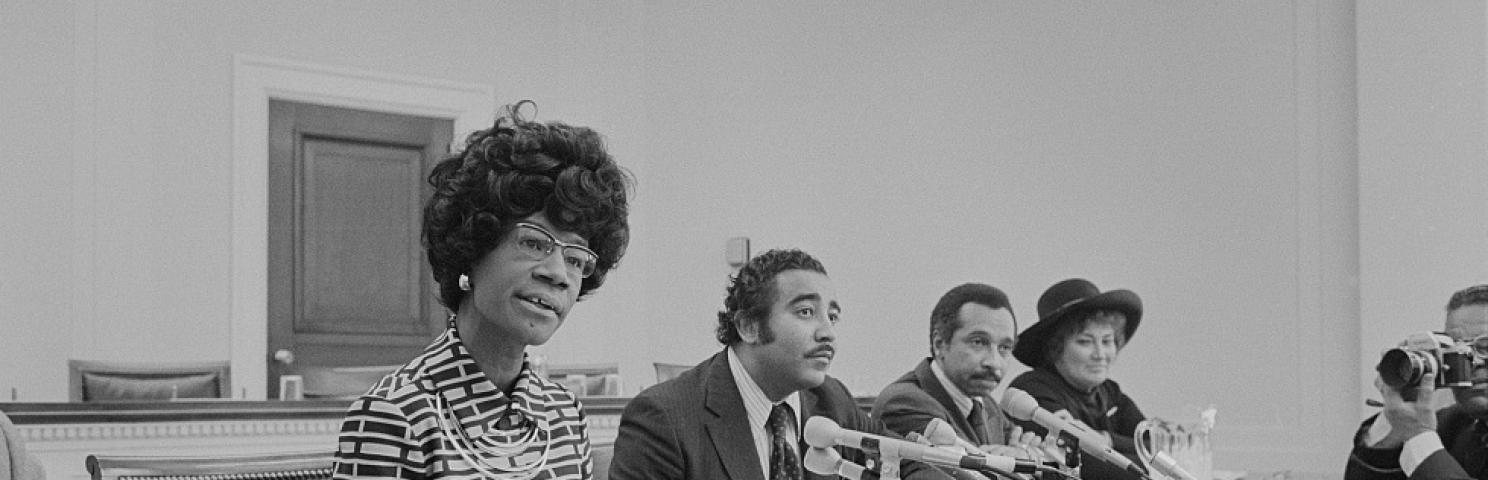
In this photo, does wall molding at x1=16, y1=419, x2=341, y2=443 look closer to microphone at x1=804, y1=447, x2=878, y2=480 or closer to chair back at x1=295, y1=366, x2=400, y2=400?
chair back at x1=295, y1=366, x2=400, y2=400

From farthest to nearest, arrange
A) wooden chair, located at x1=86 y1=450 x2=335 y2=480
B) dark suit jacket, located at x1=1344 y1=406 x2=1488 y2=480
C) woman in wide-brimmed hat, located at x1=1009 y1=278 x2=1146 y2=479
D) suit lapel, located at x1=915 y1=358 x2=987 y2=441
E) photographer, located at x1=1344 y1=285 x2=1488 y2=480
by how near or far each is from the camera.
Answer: woman in wide-brimmed hat, located at x1=1009 y1=278 x2=1146 y2=479
suit lapel, located at x1=915 y1=358 x2=987 y2=441
dark suit jacket, located at x1=1344 y1=406 x2=1488 y2=480
photographer, located at x1=1344 y1=285 x2=1488 y2=480
wooden chair, located at x1=86 y1=450 x2=335 y2=480

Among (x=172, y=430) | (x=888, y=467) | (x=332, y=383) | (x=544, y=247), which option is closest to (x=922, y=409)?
(x=888, y=467)

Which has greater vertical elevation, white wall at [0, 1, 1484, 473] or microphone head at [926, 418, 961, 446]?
white wall at [0, 1, 1484, 473]

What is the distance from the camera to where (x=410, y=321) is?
784 centimetres

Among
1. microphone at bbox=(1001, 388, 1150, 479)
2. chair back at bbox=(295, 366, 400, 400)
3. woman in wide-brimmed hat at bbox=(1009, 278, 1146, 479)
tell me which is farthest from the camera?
chair back at bbox=(295, 366, 400, 400)

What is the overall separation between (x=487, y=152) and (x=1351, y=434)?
5.13 m

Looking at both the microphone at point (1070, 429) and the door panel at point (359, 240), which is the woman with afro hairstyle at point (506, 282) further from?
the door panel at point (359, 240)

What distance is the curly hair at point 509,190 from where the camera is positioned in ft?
5.62

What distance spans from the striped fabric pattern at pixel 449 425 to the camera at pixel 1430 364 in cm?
171

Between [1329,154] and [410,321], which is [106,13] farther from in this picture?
[1329,154]

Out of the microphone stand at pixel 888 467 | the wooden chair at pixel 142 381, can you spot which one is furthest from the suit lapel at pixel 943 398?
the wooden chair at pixel 142 381

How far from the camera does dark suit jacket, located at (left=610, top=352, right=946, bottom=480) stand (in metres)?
2.65

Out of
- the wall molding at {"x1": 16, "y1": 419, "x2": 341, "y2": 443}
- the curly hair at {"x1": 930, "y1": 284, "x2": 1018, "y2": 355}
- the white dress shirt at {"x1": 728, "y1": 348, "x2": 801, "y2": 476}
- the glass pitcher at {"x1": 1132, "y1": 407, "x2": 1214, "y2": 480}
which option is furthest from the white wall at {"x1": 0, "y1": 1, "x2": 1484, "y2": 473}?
the white dress shirt at {"x1": 728, "y1": 348, "x2": 801, "y2": 476}

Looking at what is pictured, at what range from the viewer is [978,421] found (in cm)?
383
